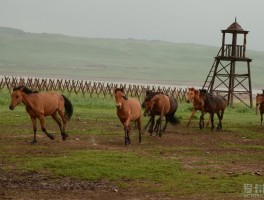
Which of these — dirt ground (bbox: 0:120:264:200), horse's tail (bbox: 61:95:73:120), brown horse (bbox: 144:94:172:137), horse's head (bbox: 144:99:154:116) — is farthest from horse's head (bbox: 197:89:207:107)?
horse's tail (bbox: 61:95:73:120)

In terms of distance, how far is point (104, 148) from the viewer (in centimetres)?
1752

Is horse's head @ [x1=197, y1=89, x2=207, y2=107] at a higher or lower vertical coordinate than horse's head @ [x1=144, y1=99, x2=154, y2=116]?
higher

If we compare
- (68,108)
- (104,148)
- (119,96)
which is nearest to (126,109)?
(119,96)

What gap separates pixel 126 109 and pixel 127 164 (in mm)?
3972

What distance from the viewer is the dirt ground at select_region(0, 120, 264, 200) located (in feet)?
38.7

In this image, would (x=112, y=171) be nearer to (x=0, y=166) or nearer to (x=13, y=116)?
(x=0, y=166)

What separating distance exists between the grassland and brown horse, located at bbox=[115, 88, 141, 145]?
623 millimetres

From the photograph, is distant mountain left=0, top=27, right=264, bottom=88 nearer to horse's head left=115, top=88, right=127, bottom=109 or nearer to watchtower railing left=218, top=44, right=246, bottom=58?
watchtower railing left=218, top=44, right=246, bottom=58

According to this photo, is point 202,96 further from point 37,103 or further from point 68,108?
point 37,103

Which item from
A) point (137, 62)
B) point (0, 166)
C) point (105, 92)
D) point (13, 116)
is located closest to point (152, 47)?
point (137, 62)

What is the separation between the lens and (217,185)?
12.7 metres

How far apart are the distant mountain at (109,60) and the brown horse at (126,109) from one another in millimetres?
91593

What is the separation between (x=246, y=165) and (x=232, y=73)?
98.3 ft

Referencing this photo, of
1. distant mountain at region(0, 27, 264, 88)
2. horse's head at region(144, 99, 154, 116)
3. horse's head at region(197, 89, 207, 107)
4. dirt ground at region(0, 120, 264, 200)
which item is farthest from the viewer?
distant mountain at region(0, 27, 264, 88)
